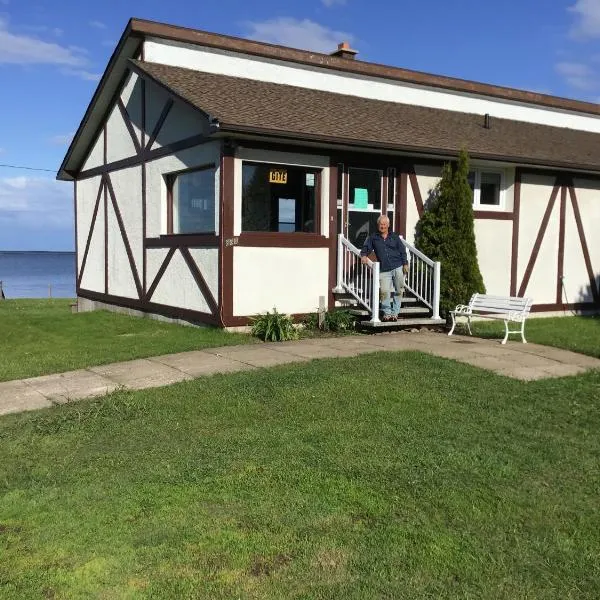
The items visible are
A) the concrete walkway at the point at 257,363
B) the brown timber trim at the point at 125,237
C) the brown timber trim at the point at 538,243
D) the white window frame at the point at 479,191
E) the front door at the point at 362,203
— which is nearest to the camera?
the concrete walkway at the point at 257,363

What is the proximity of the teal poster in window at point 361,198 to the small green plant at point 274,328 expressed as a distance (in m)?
2.70

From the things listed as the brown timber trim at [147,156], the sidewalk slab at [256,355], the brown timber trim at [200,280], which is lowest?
the sidewalk slab at [256,355]

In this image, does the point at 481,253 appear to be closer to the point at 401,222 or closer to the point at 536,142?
the point at 401,222

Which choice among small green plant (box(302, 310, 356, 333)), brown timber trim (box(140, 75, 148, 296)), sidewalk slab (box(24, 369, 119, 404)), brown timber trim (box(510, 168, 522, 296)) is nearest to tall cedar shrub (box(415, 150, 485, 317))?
small green plant (box(302, 310, 356, 333))

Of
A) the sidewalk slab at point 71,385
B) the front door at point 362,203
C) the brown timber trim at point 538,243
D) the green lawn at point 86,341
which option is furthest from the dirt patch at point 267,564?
the brown timber trim at point 538,243

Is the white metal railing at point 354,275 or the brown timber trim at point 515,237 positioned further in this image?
the brown timber trim at point 515,237

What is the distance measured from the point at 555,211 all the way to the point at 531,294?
71.9 inches

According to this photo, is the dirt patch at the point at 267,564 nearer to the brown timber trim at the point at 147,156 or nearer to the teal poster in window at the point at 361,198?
the brown timber trim at the point at 147,156

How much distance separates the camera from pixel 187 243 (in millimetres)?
11789

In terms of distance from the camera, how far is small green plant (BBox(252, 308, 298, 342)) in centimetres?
1012

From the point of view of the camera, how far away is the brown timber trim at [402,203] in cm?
1215

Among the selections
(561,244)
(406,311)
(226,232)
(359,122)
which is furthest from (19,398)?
(561,244)

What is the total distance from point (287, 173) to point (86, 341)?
4262mm

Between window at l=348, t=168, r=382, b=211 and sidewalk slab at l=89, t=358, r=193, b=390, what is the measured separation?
199 inches
